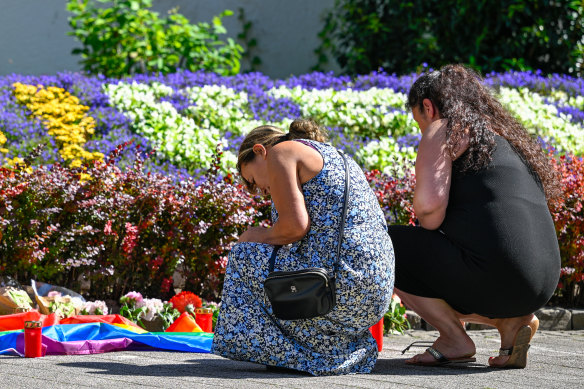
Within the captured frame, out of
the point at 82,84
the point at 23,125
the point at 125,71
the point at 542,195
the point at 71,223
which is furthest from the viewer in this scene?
the point at 125,71

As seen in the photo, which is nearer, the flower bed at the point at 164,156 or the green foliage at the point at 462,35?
the flower bed at the point at 164,156

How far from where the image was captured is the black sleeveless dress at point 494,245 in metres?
3.56

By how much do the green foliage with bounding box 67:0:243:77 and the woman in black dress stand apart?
5.82 m

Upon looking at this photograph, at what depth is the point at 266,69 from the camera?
445 inches

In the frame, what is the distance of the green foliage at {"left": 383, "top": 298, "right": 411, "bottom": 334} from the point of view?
195 inches

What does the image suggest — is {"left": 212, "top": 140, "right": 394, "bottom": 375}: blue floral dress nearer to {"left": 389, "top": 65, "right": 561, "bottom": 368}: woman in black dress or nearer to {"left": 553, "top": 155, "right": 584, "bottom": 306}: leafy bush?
{"left": 389, "top": 65, "right": 561, "bottom": 368}: woman in black dress

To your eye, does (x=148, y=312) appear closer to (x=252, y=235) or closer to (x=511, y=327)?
(x=252, y=235)

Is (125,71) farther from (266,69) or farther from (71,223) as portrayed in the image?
(71,223)

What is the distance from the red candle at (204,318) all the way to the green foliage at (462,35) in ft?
21.2

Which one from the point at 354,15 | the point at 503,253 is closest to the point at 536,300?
the point at 503,253

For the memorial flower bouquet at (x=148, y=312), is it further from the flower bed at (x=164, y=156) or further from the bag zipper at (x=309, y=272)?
the bag zipper at (x=309, y=272)

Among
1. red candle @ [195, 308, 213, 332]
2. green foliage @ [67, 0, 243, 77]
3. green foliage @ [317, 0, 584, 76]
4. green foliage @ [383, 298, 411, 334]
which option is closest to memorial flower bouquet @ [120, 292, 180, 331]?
red candle @ [195, 308, 213, 332]

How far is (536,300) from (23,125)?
473cm

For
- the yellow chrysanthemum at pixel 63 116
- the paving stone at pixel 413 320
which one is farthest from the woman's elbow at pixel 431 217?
the yellow chrysanthemum at pixel 63 116
